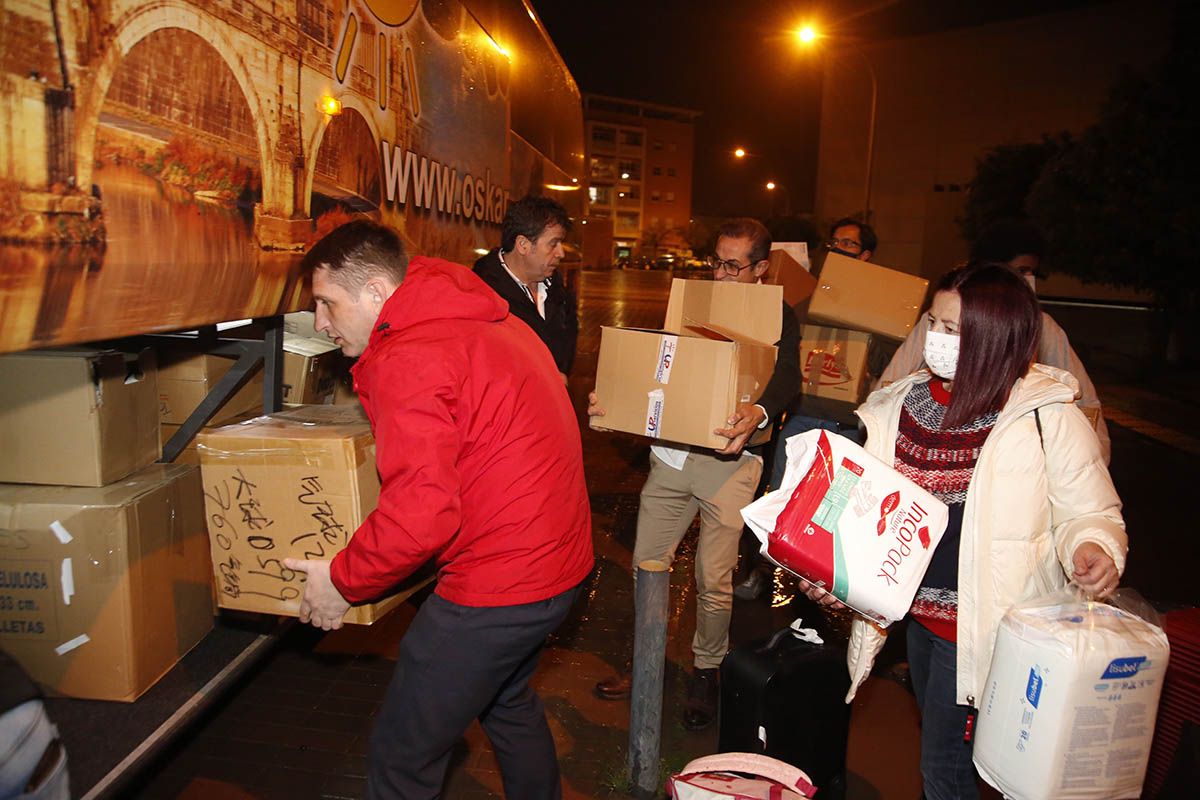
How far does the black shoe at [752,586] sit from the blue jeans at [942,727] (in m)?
2.68

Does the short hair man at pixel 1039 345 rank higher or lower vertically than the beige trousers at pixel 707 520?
higher

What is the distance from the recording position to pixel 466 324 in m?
2.22

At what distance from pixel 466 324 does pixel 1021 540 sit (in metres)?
1.63

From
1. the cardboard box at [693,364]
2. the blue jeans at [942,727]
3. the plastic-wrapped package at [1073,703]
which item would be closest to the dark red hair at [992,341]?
the plastic-wrapped package at [1073,703]

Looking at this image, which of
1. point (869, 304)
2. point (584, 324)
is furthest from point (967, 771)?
point (584, 324)

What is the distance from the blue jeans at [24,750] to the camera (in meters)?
1.81

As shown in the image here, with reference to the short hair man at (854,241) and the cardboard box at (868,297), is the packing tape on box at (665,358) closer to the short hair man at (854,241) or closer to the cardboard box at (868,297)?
the cardboard box at (868,297)

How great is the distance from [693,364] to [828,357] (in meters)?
1.85

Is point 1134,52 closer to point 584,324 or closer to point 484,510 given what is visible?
point 584,324

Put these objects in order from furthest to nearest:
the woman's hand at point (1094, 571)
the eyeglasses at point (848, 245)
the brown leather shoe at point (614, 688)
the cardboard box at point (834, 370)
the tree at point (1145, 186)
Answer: the tree at point (1145, 186)
the eyeglasses at point (848, 245)
the cardboard box at point (834, 370)
the brown leather shoe at point (614, 688)
the woman's hand at point (1094, 571)

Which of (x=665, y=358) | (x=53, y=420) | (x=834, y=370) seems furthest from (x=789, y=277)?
(x=53, y=420)

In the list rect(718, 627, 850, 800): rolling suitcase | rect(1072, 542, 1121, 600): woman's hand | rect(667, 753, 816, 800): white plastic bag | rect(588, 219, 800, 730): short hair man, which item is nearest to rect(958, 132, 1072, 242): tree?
rect(588, 219, 800, 730): short hair man

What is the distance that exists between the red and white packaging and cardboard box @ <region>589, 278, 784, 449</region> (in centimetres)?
85

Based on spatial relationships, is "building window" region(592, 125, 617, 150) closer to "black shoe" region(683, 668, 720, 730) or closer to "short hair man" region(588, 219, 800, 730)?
"short hair man" region(588, 219, 800, 730)
